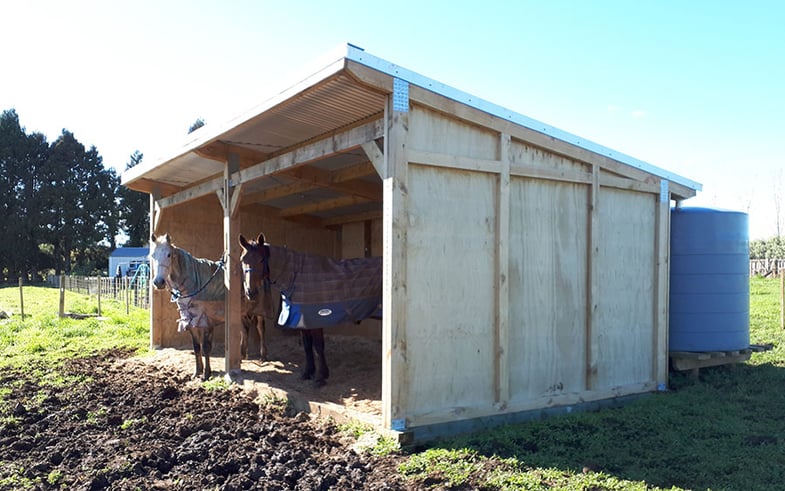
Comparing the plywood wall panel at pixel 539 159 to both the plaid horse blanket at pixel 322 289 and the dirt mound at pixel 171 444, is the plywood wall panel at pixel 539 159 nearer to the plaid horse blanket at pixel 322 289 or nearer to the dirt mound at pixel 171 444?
the plaid horse blanket at pixel 322 289

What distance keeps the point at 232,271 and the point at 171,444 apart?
288 cm

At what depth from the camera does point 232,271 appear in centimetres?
731

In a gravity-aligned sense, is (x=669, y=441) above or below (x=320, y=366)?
below

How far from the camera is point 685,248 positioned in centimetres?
715

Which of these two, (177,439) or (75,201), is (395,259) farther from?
(75,201)

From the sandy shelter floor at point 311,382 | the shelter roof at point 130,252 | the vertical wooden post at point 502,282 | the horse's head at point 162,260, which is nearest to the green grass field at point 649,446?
the vertical wooden post at point 502,282

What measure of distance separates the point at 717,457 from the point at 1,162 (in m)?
50.8

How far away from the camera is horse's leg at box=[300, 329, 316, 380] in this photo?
687 centimetres

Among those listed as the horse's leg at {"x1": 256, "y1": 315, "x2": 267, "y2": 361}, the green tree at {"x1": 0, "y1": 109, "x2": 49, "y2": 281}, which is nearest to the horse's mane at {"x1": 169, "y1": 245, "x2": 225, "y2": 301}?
the horse's leg at {"x1": 256, "y1": 315, "x2": 267, "y2": 361}

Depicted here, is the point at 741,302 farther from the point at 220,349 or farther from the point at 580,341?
the point at 220,349

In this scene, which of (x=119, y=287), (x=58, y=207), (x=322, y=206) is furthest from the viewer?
(x=58, y=207)

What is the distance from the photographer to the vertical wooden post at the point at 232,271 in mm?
7215

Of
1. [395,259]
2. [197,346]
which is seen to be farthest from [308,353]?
[395,259]

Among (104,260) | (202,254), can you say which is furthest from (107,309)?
(104,260)
